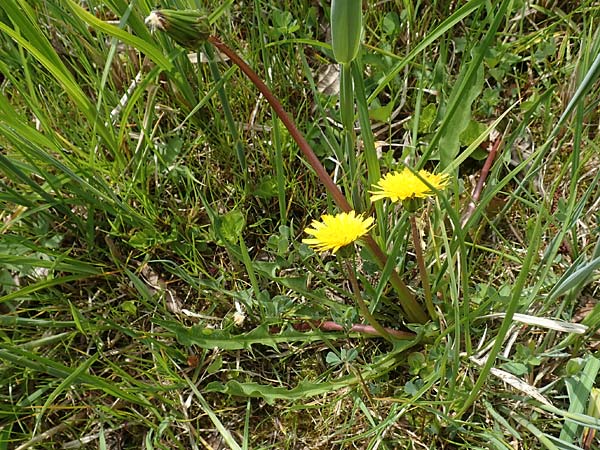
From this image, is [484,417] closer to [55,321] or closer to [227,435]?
[227,435]

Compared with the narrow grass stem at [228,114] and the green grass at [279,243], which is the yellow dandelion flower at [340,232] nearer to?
the green grass at [279,243]

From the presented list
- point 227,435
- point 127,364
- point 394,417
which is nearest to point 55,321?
point 127,364

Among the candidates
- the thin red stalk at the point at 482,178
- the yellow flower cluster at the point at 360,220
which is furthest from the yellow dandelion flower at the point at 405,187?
the thin red stalk at the point at 482,178

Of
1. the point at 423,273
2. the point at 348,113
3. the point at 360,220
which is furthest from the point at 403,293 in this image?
the point at 348,113

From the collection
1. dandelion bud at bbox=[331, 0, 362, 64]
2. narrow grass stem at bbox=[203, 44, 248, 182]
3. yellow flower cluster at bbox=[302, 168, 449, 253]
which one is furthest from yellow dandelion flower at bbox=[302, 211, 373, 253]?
narrow grass stem at bbox=[203, 44, 248, 182]

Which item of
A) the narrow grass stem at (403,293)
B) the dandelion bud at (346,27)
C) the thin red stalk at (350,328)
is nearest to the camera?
the dandelion bud at (346,27)

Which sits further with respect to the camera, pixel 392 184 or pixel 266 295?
pixel 266 295

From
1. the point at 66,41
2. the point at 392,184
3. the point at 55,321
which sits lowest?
the point at 55,321

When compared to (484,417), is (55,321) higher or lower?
higher
